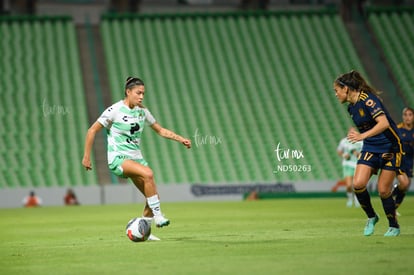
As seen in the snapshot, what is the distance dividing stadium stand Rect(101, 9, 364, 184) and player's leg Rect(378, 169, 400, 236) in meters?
20.8

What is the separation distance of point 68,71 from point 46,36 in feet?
8.06

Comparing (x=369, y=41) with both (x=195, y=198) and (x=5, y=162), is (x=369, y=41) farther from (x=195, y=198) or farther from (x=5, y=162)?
(x=5, y=162)

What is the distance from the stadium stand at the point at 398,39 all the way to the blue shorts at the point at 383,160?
26183 millimetres

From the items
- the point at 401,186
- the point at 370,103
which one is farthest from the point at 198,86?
the point at 370,103

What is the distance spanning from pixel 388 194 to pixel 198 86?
26.2 metres

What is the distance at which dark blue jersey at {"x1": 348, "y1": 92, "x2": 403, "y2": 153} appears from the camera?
12438 mm

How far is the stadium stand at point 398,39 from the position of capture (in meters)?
39.7

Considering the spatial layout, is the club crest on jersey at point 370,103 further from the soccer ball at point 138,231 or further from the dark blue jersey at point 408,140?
the dark blue jersey at point 408,140

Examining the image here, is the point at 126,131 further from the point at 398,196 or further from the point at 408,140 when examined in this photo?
the point at 408,140

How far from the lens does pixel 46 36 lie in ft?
130

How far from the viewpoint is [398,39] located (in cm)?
4166

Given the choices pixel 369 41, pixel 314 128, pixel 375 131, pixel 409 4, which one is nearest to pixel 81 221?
pixel 375 131

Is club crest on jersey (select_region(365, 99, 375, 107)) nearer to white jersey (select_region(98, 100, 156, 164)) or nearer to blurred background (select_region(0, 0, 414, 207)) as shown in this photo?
white jersey (select_region(98, 100, 156, 164))

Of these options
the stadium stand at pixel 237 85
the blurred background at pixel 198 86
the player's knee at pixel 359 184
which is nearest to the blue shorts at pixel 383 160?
the player's knee at pixel 359 184
